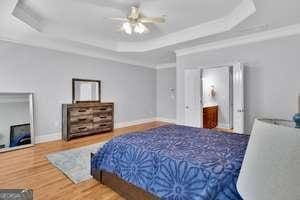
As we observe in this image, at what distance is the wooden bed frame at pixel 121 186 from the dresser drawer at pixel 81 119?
102 inches

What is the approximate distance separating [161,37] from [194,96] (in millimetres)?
1814

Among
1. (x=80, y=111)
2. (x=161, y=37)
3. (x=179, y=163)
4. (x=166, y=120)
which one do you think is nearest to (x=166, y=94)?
(x=166, y=120)

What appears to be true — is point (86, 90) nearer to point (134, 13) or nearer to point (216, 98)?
point (134, 13)

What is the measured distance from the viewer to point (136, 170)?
6.43ft

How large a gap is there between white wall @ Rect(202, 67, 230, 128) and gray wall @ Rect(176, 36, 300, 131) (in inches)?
77.5

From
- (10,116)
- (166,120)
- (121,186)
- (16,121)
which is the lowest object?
(121,186)

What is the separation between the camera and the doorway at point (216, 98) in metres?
3.99

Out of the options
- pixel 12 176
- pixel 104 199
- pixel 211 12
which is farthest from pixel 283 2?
pixel 12 176

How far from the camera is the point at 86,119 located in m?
5.11

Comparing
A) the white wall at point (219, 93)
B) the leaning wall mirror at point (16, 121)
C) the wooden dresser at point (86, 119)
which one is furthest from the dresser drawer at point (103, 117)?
the white wall at point (219, 93)

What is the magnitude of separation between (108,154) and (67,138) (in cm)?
286

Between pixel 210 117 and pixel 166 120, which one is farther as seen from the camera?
pixel 166 120

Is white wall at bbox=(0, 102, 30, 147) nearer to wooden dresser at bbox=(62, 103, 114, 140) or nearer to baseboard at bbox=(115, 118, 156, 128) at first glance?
wooden dresser at bbox=(62, 103, 114, 140)

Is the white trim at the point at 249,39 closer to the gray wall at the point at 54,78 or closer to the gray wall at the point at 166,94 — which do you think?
the gray wall at the point at 166,94
